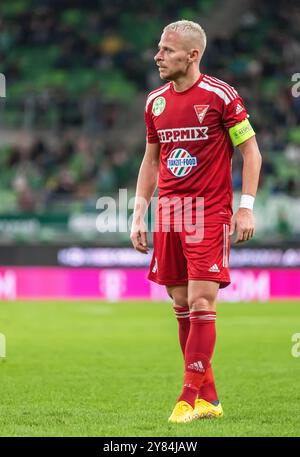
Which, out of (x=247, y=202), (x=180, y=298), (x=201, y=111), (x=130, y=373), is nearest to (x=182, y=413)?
(x=180, y=298)

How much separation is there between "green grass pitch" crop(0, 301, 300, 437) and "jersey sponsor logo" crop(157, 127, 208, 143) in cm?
165

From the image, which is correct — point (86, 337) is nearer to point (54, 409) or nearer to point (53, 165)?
point (54, 409)

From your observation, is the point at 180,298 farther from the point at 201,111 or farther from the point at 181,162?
the point at 201,111

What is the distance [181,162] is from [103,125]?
66.0ft

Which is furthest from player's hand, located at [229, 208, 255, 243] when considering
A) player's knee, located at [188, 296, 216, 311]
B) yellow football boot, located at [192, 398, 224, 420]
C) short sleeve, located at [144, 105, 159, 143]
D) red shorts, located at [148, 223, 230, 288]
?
yellow football boot, located at [192, 398, 224, 420]

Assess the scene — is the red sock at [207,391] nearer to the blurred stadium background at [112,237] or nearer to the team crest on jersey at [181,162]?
the blurred stadium background at [112,237]

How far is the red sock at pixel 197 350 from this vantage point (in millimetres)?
6668

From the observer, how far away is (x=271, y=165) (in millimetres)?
22984

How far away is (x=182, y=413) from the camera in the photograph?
21.5 feet

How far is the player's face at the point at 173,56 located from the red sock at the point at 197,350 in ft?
4.63

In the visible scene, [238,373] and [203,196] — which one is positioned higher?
[203,196]
